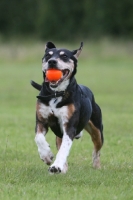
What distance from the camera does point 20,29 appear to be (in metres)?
86.6

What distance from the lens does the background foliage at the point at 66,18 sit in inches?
2904

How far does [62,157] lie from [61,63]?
132 centimetres

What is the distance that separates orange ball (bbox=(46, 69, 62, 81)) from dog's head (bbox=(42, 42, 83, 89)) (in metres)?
0.06

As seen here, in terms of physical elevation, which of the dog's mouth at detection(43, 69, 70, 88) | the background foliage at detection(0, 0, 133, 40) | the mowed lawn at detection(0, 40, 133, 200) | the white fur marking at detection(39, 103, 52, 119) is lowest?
the background foliage at detection(0, 0, 133, 40)

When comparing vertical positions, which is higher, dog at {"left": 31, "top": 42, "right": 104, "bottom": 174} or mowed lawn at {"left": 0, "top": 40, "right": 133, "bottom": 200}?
dog at {"left": 31, "top": 42, "right": 104, "bottom": 174}

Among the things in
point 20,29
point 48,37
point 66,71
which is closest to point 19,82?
point 66,71

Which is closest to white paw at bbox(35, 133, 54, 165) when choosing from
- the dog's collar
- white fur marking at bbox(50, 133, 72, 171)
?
white fur marking at bbox(50, 133, 72, 171)

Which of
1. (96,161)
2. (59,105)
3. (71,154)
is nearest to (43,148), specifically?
(59,105)

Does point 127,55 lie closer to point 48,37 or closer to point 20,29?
point 48,37

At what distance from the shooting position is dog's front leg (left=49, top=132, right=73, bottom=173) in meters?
8.80

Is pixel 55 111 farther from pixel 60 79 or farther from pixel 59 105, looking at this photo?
pixel 60 79

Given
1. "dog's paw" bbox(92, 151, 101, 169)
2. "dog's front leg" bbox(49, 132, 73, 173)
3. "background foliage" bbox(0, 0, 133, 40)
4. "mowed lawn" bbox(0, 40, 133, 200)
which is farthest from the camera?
"background foliage" bbox(0, 0, 133, 40)

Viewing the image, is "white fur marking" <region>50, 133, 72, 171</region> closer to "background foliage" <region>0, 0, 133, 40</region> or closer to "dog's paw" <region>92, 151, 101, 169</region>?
"dog's paw" <region>92, 151, 101, 169</region>

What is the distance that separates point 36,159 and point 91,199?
12.1 ft
